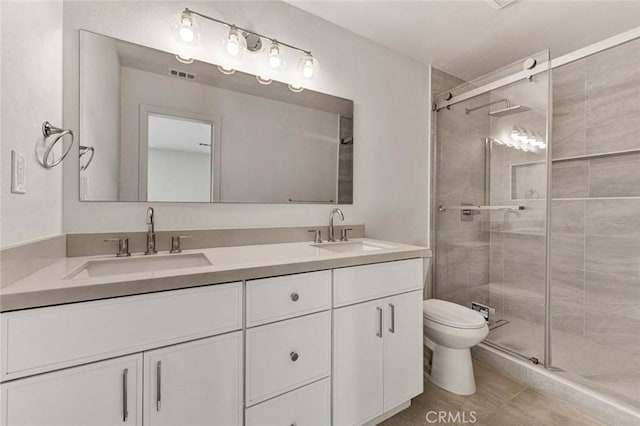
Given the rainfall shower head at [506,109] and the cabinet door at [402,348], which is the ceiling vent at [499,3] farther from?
the cabinet door at [402,348]

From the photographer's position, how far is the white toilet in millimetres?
1652

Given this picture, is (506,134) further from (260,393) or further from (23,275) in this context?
(23,275)

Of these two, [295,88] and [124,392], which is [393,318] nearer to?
[124,392]

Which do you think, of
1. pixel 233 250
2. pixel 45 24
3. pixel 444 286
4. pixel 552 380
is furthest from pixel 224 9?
pixel 552 380

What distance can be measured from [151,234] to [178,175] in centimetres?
32

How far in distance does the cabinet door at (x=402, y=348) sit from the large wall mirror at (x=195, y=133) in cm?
80

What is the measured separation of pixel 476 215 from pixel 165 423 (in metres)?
2.40

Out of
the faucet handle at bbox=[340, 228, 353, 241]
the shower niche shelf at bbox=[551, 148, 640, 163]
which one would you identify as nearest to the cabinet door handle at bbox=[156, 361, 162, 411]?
the faucet handle at bbox=[340, 228, 353, 241]

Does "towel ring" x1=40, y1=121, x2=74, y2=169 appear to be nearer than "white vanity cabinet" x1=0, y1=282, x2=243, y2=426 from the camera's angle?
No

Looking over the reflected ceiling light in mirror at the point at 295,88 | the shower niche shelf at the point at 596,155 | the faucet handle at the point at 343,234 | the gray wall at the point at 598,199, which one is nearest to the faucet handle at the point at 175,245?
the faucet handle at the point at 343,234

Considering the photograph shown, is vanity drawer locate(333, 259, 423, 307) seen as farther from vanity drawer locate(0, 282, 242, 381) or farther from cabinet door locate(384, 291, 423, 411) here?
vanity drawer locate(0, 282, 242, 381)

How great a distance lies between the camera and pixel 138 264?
4.09ft

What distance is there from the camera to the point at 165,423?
0.90 meters

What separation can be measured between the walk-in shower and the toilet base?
0.48m
